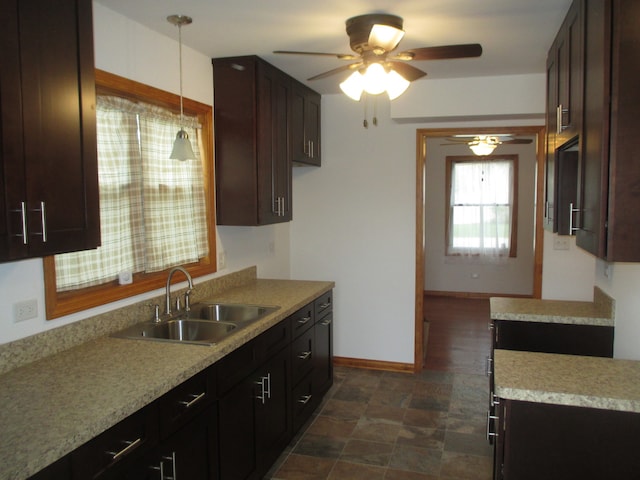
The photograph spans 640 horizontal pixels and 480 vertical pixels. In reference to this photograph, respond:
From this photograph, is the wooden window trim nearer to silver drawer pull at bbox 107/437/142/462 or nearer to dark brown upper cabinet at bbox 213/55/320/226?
dark brown upper cabinet at bbox 213/55/320/226

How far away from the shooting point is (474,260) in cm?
805

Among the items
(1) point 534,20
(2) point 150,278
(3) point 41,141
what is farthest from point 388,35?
(2) point 150,278

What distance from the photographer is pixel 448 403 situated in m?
3.97

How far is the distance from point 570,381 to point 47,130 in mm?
2019

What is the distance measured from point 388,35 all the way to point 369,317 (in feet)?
9.30

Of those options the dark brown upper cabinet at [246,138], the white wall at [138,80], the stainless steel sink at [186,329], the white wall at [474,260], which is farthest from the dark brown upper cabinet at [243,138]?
the white wall at [474,260]

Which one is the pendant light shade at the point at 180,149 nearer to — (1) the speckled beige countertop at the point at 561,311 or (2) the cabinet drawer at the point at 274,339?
(2) the cabinet drawer at the point at 274,339

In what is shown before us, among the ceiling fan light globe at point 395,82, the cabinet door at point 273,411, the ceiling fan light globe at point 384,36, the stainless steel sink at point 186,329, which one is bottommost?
the cabinet door at point 273,411

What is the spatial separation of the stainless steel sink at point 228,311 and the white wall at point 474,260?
17.6ft

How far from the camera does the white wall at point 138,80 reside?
2.07 m

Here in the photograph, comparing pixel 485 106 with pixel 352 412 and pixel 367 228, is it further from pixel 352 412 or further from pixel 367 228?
pixel 352 412

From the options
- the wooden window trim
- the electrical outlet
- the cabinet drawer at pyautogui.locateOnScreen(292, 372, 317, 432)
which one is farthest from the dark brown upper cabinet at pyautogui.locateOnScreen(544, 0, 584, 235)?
the electrical outlet

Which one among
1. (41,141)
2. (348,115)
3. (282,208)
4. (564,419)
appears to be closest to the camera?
(41,141)

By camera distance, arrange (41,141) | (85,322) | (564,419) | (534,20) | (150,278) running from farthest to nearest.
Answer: (150,278) < (534,20) < (85,322) < (564,419) < (41,141)
